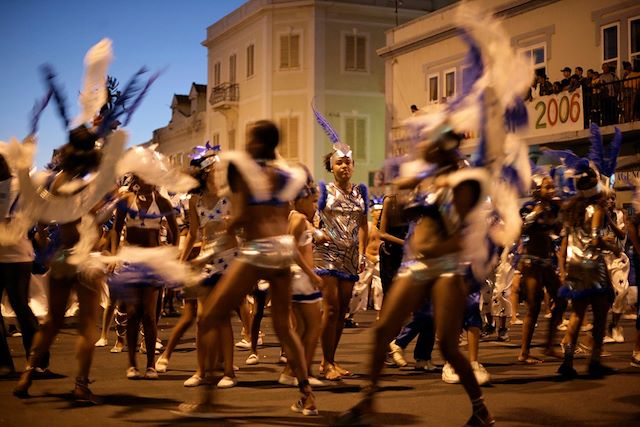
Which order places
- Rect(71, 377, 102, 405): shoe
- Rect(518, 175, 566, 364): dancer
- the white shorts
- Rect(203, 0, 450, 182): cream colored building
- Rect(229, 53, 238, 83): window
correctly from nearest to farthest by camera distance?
Rect(71, 377, 102, 405): shoe, the white shorts, Rect(518, 175, 566, 364): dancer, Rect(203, 0, 450, 182): cream colored building, Rect(229, 53, 238, 83): window

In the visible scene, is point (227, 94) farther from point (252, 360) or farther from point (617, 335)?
point (252, 360)

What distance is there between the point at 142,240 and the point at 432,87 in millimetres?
22223

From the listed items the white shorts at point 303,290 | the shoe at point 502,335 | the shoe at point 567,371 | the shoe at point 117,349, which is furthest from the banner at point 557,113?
the white shorts at point 303,290

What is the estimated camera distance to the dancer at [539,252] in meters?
8.95

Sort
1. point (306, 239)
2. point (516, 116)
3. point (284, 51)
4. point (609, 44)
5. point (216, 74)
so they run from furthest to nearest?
point (216, 74)
point (284, 51)
point (609, 44)
point (306, 239)
point (516, 116)

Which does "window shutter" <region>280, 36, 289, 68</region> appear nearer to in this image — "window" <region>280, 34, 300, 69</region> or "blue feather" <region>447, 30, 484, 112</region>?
"window" <region>280, 34, 300, 69</region>

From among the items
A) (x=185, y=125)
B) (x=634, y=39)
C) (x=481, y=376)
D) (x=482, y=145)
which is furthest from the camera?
(x=185, y=125)

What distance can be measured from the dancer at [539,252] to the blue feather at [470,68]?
301cm

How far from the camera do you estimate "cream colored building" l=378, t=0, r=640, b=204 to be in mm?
21781

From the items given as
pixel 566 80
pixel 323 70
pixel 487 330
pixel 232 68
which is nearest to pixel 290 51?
pixel 323 70

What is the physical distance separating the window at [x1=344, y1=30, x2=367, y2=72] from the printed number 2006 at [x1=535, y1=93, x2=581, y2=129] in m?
16.7

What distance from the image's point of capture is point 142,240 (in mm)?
8438

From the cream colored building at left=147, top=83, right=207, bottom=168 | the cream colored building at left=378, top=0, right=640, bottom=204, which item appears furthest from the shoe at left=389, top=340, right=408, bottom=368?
the cream colored building at left=147, top=83, right=207, bottom=168

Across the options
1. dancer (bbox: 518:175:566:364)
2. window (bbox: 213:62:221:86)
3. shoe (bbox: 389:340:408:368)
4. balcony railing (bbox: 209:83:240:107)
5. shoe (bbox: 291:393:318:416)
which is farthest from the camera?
window (bbox: 213:62:221:86)
